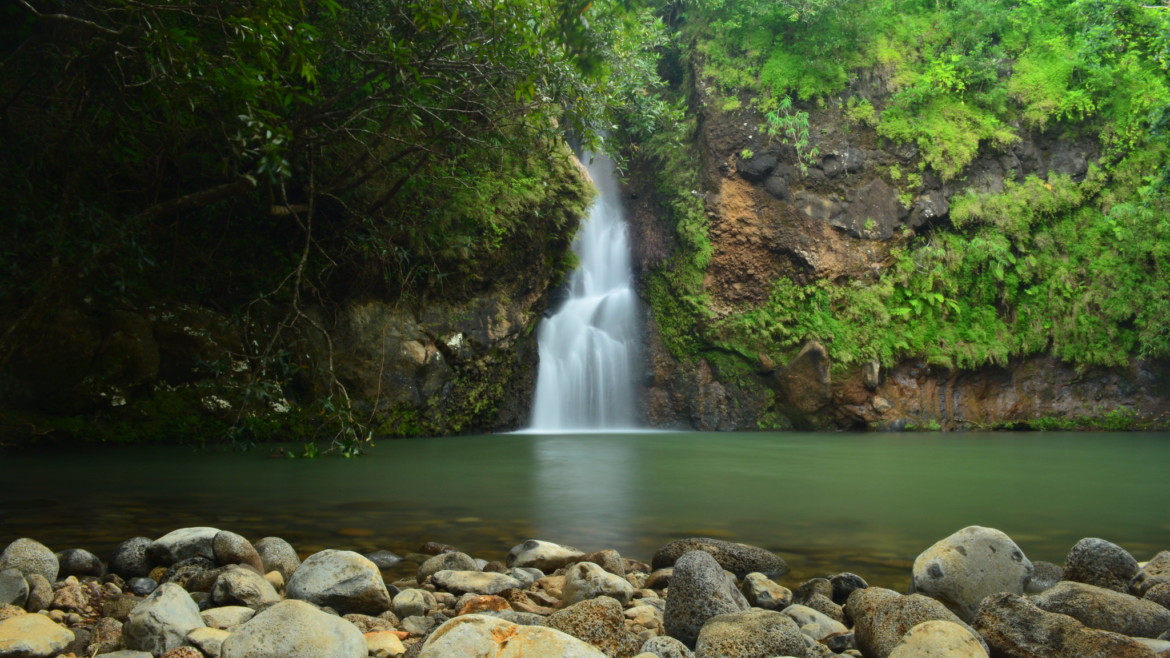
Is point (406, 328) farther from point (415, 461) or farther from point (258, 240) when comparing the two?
point (415, 461)

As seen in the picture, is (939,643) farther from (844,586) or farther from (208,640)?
(208,640)

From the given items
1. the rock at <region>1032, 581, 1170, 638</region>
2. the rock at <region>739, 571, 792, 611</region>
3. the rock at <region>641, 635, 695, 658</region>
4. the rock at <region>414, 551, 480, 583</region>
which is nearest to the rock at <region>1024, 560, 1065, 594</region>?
the rock at <region>1032, 581, 1170, 638</region>

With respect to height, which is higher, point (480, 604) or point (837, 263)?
point (837, 263)

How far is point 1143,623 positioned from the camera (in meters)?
2.25

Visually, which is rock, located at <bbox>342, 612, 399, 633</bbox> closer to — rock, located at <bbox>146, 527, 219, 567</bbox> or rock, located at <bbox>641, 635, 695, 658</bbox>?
→ rock, located at <bbox>641, 635, 695, 658</bbox>

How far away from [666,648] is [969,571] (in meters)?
1.42

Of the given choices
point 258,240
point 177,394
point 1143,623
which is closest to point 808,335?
point 258,240

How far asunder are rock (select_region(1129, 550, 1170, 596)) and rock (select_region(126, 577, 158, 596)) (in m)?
3.82

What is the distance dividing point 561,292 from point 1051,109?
38.1 ft

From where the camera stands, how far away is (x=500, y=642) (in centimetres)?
180

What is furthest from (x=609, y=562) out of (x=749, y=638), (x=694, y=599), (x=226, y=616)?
(x=226, y=616)

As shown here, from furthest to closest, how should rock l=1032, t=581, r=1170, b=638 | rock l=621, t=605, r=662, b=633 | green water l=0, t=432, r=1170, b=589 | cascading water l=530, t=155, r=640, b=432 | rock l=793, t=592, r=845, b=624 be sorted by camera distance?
cascading water l=530, t=155, r=640, b=432 < green water l=0, t=432, r=1170, b=589 < rock l=793, t=592, r=845, b=624 < rock l=621, t=605, r=662, b=633 < rock l=1032, t=581, r=1170, b=638

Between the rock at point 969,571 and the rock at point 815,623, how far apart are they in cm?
53

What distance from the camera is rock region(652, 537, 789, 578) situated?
3.34 m
